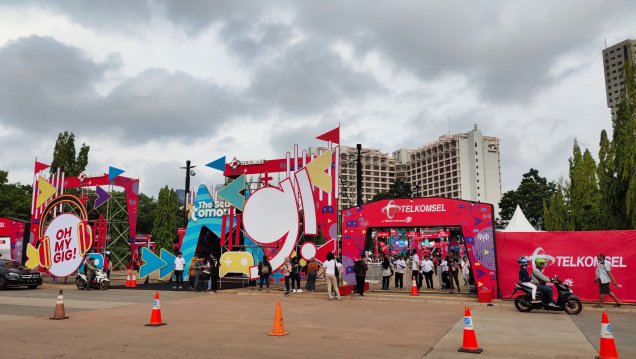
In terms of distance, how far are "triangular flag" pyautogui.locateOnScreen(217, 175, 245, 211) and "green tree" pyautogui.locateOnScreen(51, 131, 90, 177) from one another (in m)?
24.0

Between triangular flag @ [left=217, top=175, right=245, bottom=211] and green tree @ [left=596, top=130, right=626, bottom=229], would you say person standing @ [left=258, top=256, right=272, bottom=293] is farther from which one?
green tree @ [left=596, top=130, right=626, bottom=229]

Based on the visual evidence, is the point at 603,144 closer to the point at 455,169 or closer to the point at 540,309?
the point at 540,309

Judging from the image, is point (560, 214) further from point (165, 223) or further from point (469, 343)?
point (165, 223)

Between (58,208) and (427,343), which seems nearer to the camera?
(427,343)

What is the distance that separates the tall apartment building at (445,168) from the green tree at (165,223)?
64.6 m

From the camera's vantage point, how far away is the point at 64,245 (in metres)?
22.4

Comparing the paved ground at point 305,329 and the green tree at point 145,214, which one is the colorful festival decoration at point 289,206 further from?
the green tree at point 145,214

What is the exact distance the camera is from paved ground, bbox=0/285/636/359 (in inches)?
301

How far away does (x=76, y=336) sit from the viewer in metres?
8.98

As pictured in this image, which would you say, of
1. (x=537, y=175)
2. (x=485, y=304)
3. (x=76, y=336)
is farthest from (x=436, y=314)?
(x=537, y=175)

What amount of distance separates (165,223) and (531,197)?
52388 millimetres

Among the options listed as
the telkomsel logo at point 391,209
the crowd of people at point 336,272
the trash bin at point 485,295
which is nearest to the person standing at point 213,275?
the crowd of people at point 336,272

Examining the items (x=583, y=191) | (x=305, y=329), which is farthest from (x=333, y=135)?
(x=583, y=191)

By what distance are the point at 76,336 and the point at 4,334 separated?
1572 mm
